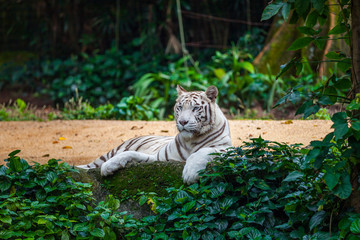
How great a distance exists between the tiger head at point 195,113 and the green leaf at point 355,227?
177 centimetres

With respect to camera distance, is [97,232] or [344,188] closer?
[344,188]

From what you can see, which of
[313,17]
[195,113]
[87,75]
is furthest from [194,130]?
[87,75]

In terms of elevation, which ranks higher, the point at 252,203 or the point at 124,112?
the point at 252,203

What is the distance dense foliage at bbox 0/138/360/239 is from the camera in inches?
105

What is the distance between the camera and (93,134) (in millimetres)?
6387

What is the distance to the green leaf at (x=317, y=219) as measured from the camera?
2506 mm

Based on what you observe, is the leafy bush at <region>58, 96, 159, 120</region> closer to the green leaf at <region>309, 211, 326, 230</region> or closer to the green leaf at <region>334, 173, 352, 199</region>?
the green leaf at <region>309, 211, 326, 230</region>

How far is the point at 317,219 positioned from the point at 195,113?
167cm

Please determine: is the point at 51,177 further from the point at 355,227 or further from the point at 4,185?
the point at 355,227

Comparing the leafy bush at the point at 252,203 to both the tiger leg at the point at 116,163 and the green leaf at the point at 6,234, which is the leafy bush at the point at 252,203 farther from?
the green leaf at the point at 6,234

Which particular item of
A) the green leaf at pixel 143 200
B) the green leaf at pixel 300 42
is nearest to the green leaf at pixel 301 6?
the green leaf at pixel 300 42

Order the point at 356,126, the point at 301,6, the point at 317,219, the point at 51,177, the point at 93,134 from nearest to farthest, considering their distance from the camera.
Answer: the point at 356,126 < the point at 301,6 < the point at 317,219 < the point at 51,177 < the point at 93,134

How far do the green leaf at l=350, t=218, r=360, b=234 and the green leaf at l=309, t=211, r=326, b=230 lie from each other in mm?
223

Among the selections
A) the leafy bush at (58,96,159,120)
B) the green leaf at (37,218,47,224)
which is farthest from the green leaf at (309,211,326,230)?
the leafy bush at (58,96,159,120)
